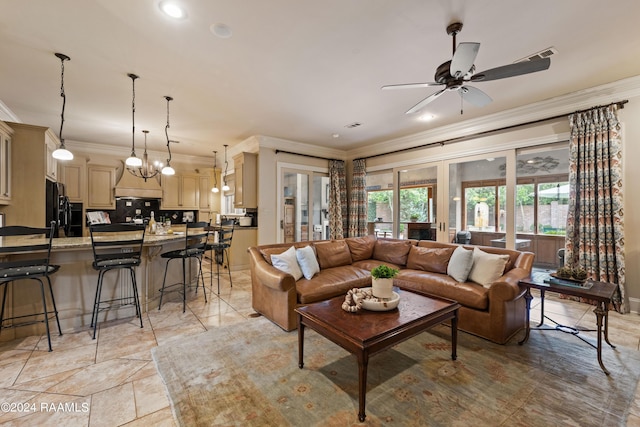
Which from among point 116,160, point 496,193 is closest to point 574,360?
point 496,193

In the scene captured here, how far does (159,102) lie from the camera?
405 cm

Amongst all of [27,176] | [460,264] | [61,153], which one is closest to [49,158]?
[27,176]

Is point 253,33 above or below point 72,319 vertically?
above

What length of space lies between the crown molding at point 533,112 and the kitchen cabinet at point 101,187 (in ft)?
22.2

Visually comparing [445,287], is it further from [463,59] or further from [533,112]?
[533,112]

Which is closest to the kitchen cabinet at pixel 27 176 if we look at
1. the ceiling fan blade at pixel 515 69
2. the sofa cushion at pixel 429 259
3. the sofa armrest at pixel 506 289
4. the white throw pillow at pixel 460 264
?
the sofa cushion at pixel 429 259

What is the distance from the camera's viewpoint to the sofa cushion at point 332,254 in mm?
3951

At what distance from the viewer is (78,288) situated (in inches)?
119

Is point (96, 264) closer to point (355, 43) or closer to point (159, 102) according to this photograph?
point (159, 102)

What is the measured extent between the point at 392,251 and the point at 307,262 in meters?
1.59

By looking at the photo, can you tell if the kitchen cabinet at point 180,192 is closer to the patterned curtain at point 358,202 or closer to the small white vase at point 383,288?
the patterned curtain at point 358,202

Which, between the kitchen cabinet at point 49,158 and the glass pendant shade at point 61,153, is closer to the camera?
the glass pendant shade at point 61,153

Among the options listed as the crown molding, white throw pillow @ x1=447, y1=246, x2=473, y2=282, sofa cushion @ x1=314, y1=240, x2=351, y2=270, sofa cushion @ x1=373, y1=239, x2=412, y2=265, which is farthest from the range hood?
white throw pillow @ x1=447, y1=246, x2=473, y2=282

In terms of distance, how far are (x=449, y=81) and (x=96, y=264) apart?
13.1 ft
